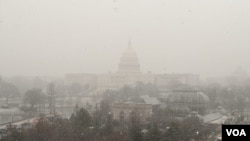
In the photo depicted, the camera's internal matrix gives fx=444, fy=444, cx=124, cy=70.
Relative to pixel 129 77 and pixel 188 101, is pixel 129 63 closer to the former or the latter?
pixel 129 77

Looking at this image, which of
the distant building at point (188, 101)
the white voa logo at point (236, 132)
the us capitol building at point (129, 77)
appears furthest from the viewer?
the us capitol building at point (129, 77)

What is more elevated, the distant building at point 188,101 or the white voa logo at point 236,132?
the white voa logo at point 236,132

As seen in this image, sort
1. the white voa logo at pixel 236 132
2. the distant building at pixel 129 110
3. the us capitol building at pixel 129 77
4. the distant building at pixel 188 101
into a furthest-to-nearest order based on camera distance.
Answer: the us capitol building at pixel 129 77
the distant building at pixel 188 101
the distant building at pixel 129 110
the white voa logo at pixel 236 132

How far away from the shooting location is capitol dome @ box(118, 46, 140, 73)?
2717 inches

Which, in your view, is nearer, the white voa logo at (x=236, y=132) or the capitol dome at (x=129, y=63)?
the white voa logo at (x=236, y=132)

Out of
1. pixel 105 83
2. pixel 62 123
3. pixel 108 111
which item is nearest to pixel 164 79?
pixel 105 83

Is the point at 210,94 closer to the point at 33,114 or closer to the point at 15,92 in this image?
the point at 33,114

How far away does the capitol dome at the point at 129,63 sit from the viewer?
69.0 meters

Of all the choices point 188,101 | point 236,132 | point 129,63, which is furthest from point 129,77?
point 236,132

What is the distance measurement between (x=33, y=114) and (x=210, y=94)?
49.2 feet

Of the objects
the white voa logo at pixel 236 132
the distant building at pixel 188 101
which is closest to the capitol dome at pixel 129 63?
the distant building at pixel 188 101

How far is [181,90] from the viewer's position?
29.2 metres

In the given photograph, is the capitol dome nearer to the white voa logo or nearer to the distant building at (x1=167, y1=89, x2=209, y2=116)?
the distant building at (x1=167, y1=89, x2=209, y2=116)

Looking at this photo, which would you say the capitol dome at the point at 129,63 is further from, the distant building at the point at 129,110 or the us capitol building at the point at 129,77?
the distant building at the point at 129,110
